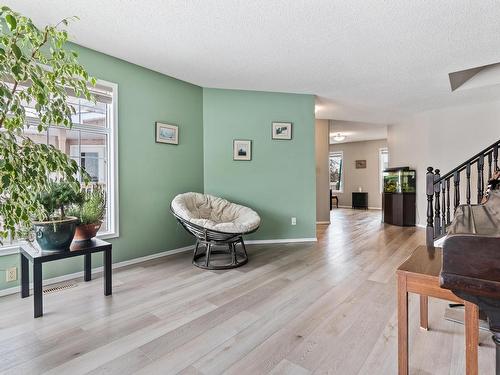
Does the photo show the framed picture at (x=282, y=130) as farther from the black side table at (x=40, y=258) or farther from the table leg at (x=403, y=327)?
the table leg at (x=403, y=327)

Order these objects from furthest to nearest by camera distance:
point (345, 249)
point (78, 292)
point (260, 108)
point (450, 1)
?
point (260, 108), point (345, 249), point (78, 292), point (450, 1)

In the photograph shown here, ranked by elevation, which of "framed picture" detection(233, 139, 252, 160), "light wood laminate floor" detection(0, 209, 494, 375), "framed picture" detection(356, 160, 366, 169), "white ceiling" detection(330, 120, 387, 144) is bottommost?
"light wood laminate floor" detection(0, 209, 494, 375)

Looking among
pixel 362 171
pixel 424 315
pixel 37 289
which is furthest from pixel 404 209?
pixel 37 289

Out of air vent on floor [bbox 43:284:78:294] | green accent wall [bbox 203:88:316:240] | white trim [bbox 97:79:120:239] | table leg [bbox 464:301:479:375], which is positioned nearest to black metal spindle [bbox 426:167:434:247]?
table leg [bbox 464:301:479:375]

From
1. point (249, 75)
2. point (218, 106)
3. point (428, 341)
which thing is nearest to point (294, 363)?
point (428, 341)

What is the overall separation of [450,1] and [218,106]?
2925 mm

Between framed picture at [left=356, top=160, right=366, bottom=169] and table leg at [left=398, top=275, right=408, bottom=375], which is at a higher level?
framed picture at [left=356, top=160, right=366, bottom=169]

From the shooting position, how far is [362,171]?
976cm

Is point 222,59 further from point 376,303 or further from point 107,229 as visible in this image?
point 376,303

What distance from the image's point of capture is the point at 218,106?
4.20m

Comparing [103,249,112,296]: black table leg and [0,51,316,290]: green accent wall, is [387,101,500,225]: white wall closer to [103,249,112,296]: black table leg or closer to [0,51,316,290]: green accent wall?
[0,51,316,290]: green accent wall

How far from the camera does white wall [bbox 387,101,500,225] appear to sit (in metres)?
4.91

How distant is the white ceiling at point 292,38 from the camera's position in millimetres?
2221

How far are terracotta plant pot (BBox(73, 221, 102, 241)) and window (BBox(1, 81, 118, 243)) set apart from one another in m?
0.62
